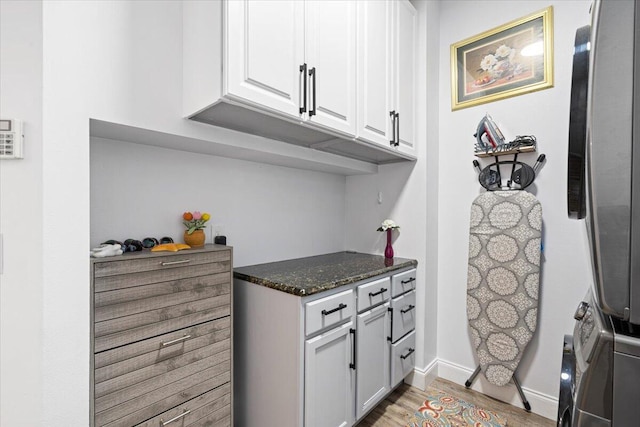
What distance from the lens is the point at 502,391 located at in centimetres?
207

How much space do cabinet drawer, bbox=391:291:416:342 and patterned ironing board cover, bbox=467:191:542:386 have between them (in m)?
0.40

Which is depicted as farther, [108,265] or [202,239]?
[202,239]

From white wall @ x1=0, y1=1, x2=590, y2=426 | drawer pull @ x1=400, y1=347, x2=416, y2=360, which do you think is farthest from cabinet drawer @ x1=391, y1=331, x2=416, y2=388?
white wall @ x1=0, y1=1, x2=590, y2=426

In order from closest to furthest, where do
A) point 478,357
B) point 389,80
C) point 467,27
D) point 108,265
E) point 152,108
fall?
1. point 108,265
2. point 152,108
3. point 389,80
4. point 478,357
5. point 467,27

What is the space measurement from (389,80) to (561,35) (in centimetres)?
113

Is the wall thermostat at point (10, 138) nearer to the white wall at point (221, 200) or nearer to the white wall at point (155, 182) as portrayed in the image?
the white wall at point (155, 182)

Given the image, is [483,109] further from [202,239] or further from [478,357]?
[202,239]

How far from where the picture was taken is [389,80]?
1978 millimetres

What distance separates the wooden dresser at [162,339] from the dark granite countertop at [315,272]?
0.80ft

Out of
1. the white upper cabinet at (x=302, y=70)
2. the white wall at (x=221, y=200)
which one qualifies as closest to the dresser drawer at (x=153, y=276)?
the white wall at (x=221, y=200)

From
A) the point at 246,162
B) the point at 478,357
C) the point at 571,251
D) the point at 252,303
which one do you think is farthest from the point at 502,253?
the point at 246,162

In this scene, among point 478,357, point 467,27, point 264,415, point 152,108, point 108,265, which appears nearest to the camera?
point 108,265

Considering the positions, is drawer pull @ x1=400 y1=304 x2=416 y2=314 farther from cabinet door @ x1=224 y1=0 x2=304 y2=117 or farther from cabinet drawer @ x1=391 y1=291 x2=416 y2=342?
cabinet door @ x1=224 y1=0 x2=304 y2=117

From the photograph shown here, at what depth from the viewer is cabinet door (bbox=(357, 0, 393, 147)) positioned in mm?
1756
